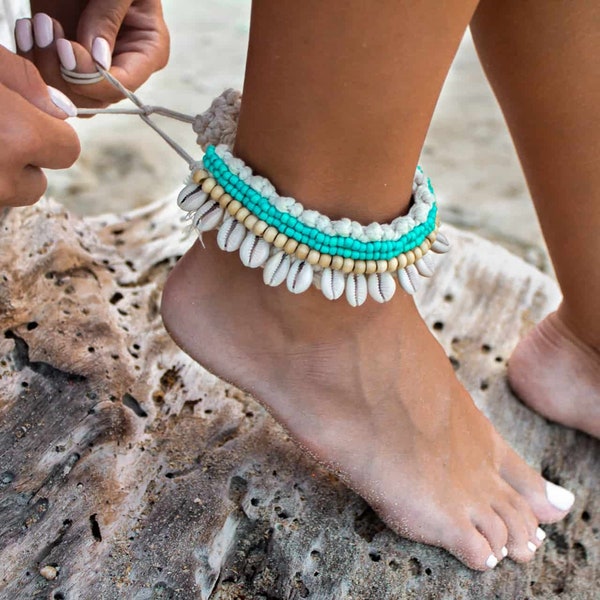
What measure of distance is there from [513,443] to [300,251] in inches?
22.6

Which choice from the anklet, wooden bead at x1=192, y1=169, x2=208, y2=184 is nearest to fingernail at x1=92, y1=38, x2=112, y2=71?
the anklet

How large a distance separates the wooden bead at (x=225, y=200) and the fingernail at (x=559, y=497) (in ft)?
2.07

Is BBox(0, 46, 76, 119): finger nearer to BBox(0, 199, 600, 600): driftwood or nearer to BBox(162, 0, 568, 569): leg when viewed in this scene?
BBox(162, 0, 568, 569): leg

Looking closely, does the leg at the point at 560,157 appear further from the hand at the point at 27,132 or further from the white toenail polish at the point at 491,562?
the hand at the point at 27,132

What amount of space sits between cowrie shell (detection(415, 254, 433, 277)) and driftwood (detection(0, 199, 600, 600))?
34 cm

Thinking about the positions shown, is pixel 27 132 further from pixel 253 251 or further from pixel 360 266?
pixel 360 266

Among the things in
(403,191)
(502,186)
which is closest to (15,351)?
(403,191)

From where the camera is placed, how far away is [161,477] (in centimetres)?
→ 104

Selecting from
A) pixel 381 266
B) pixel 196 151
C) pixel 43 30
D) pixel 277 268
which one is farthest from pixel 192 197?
pixel 196 151

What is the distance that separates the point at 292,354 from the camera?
101 centimetres

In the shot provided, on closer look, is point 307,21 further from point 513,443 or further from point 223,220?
point 513,443

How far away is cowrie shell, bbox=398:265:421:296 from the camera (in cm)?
93

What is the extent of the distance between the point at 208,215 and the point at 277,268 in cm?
10

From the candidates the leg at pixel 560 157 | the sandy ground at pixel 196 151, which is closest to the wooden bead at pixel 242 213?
the leg at pixel 560 157
